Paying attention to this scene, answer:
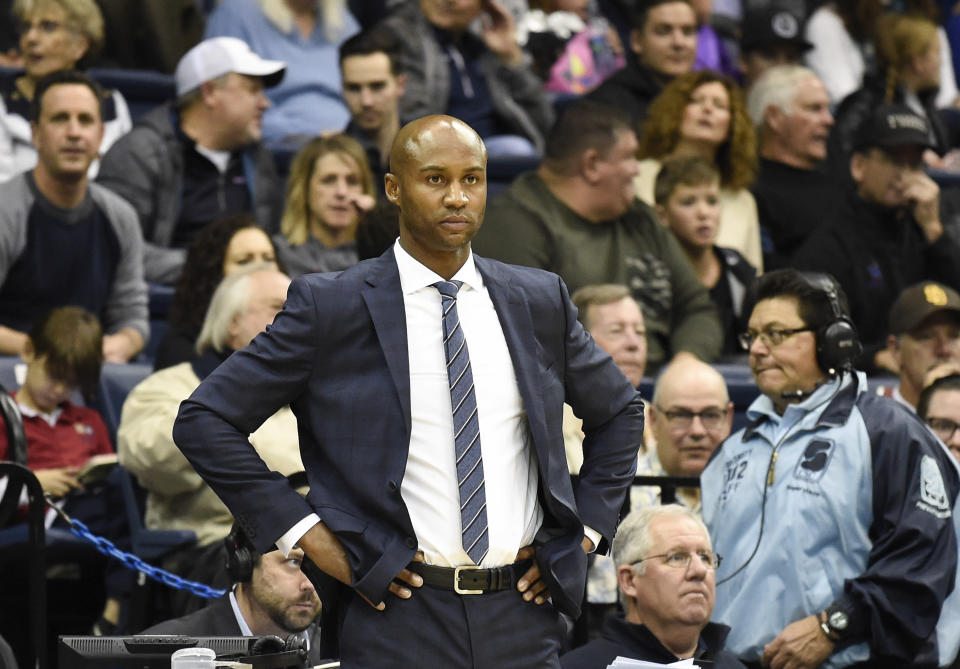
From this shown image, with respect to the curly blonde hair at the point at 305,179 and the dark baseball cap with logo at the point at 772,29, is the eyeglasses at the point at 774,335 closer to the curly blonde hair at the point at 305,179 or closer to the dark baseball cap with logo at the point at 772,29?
the curly blonde hair at the point at 305,179

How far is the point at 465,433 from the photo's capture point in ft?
9.78

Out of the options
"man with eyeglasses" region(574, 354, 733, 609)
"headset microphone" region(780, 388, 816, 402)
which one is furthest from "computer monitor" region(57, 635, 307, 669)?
"man with eyeglasses" region(574, 354, 733, 609)

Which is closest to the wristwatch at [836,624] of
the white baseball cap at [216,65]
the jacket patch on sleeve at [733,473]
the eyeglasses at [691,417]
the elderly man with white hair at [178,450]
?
the jacket patch on sleeve at [733,473]

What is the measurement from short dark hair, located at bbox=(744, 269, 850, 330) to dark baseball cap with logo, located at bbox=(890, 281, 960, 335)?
145 centimetres

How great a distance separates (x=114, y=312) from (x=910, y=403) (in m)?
2.88

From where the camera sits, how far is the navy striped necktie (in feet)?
9.71

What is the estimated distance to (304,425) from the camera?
305 centimetres

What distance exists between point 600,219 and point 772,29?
2.72 metres

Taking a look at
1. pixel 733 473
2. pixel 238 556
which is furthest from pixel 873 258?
pixel 238 556

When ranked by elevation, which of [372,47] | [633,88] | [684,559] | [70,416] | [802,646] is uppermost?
[372,47]

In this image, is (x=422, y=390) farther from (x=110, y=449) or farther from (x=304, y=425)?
(x=110, y=449)

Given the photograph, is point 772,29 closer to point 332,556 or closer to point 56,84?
point 56,84

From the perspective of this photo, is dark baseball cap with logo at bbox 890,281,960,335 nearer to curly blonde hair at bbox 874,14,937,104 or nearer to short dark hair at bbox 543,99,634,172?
short dark hair at bbox 543,99,634,172

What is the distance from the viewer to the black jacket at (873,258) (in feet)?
22.8
